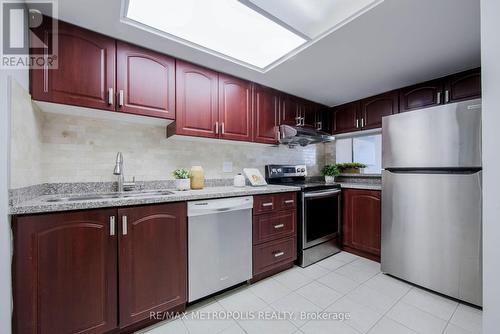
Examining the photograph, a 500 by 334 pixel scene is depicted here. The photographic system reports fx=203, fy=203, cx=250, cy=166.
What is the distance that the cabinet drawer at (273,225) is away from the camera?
6.39 feet

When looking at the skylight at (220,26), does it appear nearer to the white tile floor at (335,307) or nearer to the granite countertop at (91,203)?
the granite countertop at (91,203)

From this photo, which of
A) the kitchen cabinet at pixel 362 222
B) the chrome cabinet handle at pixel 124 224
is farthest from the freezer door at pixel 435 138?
the chrome cabinet handle at pixel 124 224

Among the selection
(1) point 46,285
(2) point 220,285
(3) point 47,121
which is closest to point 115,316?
(1) point 46,285

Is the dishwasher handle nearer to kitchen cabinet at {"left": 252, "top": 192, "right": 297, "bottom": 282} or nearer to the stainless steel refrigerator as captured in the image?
kitchen cabinet at {"left": 252, "top": 192, "right": 297, "bottom": 282}

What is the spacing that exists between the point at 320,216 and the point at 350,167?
A: 44.7 inches

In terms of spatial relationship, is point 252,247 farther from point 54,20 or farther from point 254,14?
point 54,20

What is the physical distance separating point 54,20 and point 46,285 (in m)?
1.63

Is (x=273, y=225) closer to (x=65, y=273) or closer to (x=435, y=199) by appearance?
(x=435, y=199)

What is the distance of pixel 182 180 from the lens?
6.30 ft

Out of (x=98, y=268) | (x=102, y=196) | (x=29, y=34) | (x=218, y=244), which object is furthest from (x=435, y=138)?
(x=29, y=34)

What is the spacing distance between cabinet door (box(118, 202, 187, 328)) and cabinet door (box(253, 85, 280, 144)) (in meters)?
1.28

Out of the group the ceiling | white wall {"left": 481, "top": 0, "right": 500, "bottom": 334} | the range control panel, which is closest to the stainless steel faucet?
the ceiling

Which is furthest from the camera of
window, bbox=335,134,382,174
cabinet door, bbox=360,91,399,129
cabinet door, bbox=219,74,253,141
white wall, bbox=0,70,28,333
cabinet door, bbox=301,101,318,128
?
window, bbox=335,134,382,174

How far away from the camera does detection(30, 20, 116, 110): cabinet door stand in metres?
1.32
